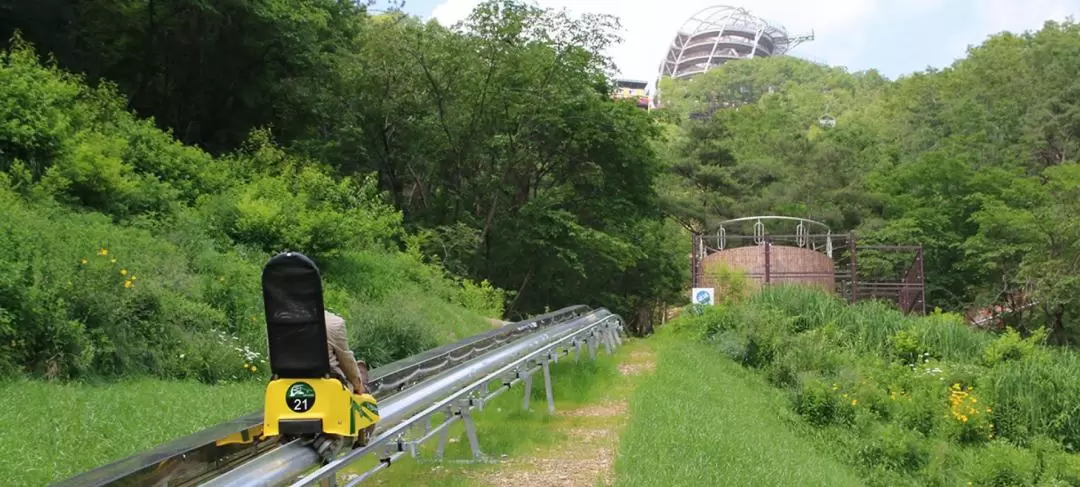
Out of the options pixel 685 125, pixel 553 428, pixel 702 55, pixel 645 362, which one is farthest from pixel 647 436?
pixel 702 55

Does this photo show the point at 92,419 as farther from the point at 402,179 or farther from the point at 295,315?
the point at 402,179

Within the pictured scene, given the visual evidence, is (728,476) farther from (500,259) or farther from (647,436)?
(500,259)

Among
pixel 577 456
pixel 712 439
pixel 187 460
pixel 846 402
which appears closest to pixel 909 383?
pixel 846 402

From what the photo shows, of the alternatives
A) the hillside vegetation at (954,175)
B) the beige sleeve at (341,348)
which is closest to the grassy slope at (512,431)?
the beige sleeve at (341,348)

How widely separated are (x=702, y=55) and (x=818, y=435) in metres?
180

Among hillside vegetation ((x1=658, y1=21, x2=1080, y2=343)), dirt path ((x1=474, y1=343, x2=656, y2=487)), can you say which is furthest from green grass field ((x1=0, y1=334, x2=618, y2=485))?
hillside vegetation ((x1=658, y1=21, x2=1080, y2=343))

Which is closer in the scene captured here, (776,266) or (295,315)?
(295,315)

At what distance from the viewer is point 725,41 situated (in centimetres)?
18300

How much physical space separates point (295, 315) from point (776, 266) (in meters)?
25.7

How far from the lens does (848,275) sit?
32688 millimetres

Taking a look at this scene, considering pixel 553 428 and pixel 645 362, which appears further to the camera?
pixel 645 362

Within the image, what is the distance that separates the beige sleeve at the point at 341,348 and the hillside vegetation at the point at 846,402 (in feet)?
8.37

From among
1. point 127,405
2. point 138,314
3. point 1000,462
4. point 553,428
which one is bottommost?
point 1000,462

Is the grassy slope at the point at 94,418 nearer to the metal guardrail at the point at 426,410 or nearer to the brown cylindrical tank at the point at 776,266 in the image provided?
the metal guardrail at the point at 426,410
